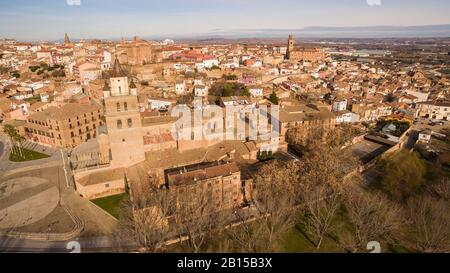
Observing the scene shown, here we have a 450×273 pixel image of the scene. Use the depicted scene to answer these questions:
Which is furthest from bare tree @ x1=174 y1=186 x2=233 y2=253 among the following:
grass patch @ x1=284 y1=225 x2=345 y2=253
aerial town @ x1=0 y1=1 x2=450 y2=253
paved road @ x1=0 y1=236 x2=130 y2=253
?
grass patch @ x1=284 y1=225 x2=345 y2=253

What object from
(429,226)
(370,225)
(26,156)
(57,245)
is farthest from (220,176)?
(26,156)

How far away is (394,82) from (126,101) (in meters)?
62.4

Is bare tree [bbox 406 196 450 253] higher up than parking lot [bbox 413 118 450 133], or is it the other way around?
bare tree [bbox 406 196 450 253]

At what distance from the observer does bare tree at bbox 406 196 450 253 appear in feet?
45.7

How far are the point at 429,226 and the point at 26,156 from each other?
32904 mm

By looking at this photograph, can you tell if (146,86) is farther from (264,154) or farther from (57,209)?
(57,209)

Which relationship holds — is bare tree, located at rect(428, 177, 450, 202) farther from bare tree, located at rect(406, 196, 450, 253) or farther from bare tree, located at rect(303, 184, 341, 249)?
bare tree, located at rect(303, 184, 341, 249)

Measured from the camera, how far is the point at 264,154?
92.8 ft

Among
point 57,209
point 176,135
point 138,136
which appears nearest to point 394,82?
point 176,135

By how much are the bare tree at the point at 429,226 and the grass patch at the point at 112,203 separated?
17895mm

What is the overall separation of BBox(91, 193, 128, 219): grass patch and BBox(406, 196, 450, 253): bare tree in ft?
58.7

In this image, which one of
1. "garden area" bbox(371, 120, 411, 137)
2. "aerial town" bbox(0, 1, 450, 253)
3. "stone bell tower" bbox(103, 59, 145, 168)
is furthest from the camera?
"garden area" bbox(371, 120, 411, 137)

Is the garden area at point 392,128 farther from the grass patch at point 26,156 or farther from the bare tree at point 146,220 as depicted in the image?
the grass patch at point 26,156
